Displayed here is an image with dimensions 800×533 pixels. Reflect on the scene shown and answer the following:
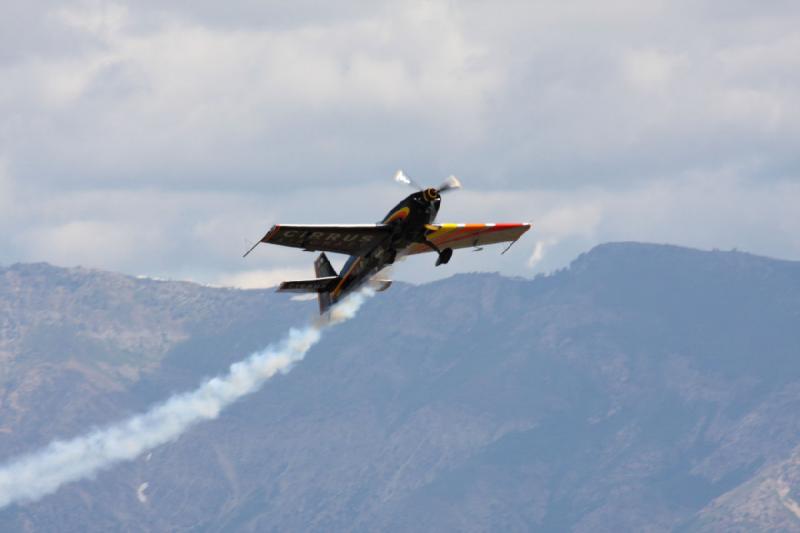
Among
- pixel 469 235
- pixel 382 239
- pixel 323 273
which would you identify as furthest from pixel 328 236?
pixel 323 273

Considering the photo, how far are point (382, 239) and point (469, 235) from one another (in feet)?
26.3

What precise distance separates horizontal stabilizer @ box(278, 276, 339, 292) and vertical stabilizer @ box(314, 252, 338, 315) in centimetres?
67

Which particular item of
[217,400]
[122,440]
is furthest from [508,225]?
[122,440]

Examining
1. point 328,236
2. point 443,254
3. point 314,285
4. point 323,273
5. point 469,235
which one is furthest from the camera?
point 323,273

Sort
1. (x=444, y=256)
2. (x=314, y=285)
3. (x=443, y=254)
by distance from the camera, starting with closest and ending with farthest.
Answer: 1. (x=444, y=256)
2. (x=443, y=254)
3. (x=314, y=285)

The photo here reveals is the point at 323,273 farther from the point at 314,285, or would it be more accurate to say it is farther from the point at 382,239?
the point at 382,239

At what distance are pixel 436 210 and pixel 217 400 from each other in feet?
153

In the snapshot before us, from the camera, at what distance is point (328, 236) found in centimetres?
10000

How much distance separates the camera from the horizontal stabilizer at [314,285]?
4323 inches

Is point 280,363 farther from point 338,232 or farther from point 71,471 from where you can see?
point 71,471

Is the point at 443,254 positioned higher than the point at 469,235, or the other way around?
the point at 469,235

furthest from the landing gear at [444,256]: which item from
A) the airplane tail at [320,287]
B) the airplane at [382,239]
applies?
the airplane tail at [320,287]

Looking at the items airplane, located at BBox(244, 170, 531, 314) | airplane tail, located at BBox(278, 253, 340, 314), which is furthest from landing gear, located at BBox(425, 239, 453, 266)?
airplane tail, located at BBox(278, 253, 340, 314)

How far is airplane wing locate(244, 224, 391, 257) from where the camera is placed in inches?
3853
